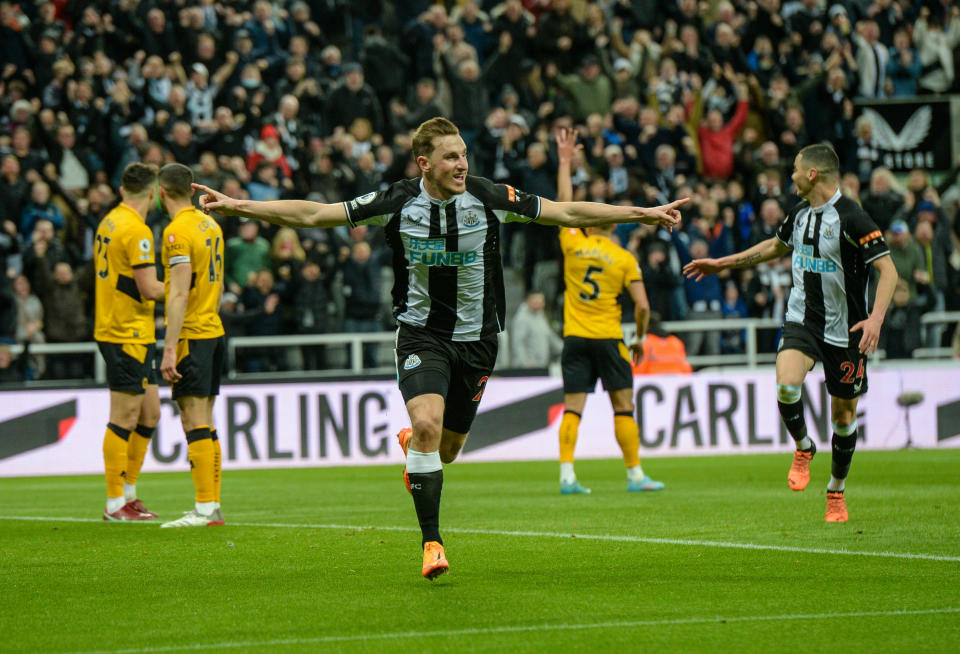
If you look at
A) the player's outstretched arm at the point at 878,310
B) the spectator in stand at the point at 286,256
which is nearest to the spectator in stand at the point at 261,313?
the spectator in stand at the point at 286,256

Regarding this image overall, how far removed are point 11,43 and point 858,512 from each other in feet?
48.4

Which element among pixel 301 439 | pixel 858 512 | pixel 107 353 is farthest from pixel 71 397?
pixel 858 512

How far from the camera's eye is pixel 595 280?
1246cm

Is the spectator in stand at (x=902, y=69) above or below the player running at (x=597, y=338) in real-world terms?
above

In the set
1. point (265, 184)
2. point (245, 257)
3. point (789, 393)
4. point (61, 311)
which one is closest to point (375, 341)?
point (245, 257)

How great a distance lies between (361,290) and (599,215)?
11.8m

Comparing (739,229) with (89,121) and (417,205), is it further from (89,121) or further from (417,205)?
(417,205)

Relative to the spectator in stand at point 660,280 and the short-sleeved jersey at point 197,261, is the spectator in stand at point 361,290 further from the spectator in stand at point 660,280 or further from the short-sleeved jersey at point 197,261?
the short-sleeved jersey at point 197,261

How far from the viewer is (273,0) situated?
22.7 meters

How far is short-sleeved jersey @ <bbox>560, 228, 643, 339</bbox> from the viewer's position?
1247 centimetres

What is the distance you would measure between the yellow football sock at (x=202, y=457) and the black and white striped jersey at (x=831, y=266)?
4.22 metres

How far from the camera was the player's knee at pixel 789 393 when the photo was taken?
31.6ft

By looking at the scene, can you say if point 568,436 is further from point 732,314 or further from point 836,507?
point 732,314

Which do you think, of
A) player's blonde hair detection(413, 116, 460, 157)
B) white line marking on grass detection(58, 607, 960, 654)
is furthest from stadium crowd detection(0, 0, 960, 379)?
white line marking on grass detection(58, 607, 960, 654)
